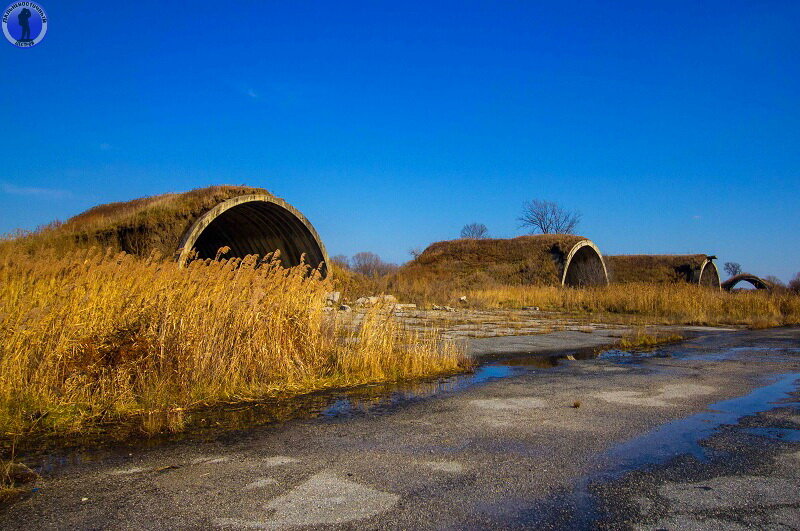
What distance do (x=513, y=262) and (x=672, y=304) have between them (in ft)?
53.7

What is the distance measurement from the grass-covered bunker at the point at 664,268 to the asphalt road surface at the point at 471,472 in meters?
42.2

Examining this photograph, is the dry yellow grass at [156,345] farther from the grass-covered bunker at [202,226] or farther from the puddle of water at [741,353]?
the grass-covered bunker at [202,226]

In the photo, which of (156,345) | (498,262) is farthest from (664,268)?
(156,345)

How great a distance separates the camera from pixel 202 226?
1612cm

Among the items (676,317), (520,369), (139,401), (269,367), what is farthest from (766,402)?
(676,317)

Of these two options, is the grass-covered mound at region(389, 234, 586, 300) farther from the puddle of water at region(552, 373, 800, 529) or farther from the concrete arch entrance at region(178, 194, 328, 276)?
the puddle of water at region(552, 373, 800, 529)

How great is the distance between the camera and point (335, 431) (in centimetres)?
481

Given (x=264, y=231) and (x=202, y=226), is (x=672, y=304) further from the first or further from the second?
(x=202, y=226)

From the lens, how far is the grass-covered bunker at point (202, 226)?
51.9ft

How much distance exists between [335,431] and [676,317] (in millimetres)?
18490

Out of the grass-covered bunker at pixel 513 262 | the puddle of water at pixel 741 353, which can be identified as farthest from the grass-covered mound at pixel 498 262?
the puddle of water at pixel 741 353

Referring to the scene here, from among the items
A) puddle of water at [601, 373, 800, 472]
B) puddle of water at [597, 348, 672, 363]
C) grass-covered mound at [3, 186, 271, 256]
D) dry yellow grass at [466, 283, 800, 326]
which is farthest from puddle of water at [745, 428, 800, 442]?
dry yellow grass at [466, 283, 800, 326]

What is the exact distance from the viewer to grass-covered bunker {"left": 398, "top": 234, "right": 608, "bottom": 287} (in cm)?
3550

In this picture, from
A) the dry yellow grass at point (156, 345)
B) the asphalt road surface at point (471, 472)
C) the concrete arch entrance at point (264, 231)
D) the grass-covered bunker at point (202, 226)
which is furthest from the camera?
Answer: the concrete arch entrance at point (264, 231)
